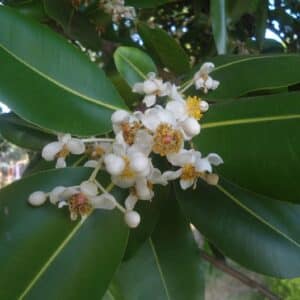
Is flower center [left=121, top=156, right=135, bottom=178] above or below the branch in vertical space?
above

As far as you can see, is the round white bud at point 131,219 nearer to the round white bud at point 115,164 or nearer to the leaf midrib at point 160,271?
the round white bud at point 115,164

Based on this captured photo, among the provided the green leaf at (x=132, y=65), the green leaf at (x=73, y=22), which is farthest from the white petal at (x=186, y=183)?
the green leaf at (x=73, y=22)

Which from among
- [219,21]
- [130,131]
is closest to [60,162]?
[130,131]

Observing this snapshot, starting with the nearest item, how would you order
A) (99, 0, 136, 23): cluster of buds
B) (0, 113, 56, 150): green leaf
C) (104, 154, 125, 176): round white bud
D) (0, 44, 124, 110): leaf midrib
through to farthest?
(104, 154, 125, 176): round white bud → (0, 44, 124, 110): leaf midrib → (0, 113, 56, 150): green leaf → (99, 0, 136, 23): cluster of buds

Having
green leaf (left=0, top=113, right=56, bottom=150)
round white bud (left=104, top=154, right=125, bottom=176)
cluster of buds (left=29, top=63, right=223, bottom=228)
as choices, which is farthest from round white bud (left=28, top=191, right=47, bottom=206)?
green leaf (left=0, top=113, right=56, bottom=150)

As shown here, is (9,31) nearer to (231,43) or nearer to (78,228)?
(78,228)

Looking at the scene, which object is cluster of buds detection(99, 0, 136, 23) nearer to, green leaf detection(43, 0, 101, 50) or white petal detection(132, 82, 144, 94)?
green leaf detection(43, 0, 101, 50)

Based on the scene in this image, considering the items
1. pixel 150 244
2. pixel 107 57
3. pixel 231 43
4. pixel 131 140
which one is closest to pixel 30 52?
pixel 131 140
